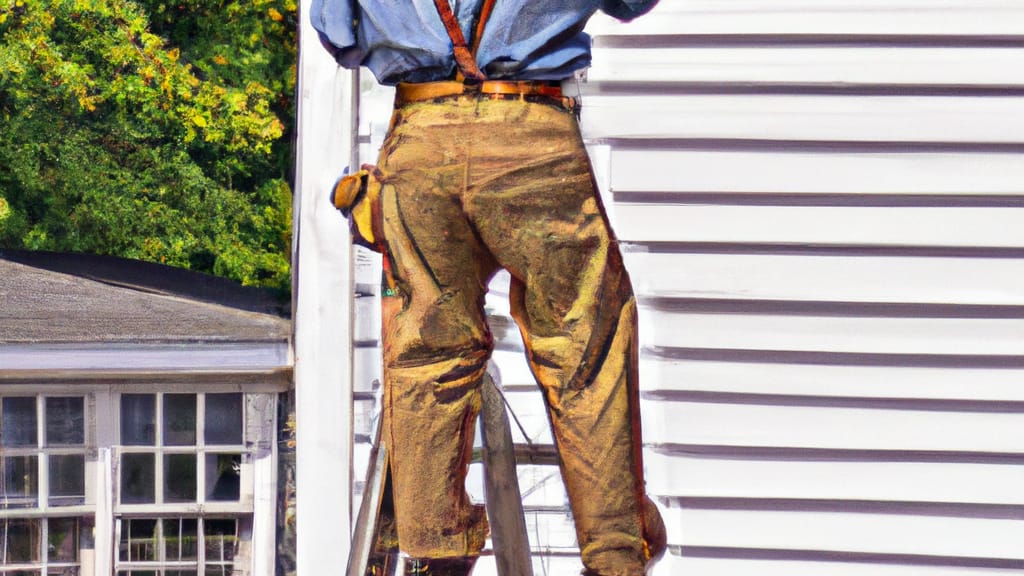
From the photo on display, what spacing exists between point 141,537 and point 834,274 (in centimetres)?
240

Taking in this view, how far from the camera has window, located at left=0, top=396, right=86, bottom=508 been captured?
13.0 feet

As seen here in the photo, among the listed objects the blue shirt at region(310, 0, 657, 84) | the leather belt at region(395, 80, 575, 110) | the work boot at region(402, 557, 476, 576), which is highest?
the blue shirt at region(310, 0, 657, 84)

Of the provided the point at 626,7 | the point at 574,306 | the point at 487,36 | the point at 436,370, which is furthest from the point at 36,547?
the point at 626,7

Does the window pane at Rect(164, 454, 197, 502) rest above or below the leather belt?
below

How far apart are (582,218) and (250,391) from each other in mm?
2147

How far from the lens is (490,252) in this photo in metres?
2.31

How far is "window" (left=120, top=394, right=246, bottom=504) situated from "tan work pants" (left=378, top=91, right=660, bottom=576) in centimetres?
192

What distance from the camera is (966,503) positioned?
3545mm

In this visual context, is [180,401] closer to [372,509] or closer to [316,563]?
[316,563]

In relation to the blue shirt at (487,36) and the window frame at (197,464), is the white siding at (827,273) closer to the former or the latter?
the window frame at (197,464)

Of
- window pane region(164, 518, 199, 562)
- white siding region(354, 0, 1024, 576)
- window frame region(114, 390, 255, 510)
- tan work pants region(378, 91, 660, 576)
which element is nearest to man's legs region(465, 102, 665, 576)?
tan work pants region(378, 91, 660, 576)

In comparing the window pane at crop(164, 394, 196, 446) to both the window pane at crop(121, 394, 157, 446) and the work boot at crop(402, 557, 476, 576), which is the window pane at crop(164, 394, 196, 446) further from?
the work boot at crop(402, 557, 476, 576)

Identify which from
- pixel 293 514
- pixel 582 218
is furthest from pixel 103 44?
pixel 582 218

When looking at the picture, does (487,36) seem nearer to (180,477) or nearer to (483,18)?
(483,18)
